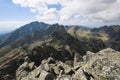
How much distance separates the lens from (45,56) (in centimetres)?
19938

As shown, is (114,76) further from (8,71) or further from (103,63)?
(8,71)

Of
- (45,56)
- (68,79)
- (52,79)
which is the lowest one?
(45,56)

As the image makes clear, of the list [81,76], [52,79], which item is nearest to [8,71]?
[52,79]

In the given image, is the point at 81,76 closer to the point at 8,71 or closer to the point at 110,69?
the point at 110,69

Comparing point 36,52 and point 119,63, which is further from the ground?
point 119,63

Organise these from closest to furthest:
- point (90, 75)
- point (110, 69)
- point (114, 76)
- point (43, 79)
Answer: point (114, 76) < point (110, 69) < point (90, 75) < point (43, 79)

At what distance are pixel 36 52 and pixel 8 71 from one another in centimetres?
4970

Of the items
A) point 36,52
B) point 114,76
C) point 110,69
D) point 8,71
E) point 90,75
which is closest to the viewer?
point 114,76

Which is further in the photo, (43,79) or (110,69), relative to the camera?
(43,79)

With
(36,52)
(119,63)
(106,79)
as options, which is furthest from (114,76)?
(36,52)

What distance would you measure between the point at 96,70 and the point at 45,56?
147 m

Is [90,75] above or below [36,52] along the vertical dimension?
above

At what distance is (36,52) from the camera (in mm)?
192250

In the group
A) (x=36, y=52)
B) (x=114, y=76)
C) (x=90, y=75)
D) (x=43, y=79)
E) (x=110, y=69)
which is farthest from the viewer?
(x=36, y=52)
